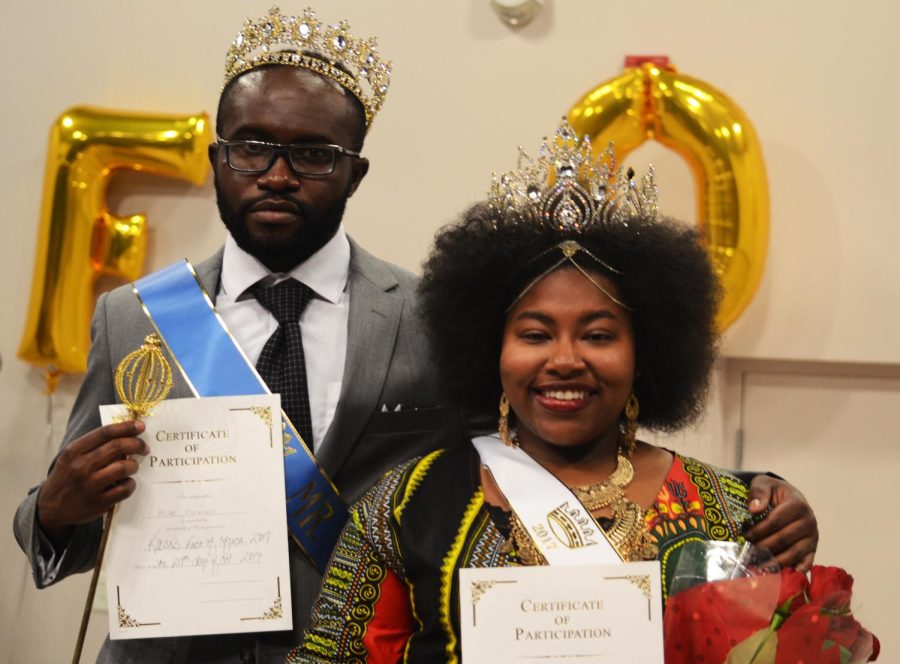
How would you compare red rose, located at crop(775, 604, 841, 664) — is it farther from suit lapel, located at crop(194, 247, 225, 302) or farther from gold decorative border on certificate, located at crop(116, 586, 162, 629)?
suit lapel, located at crop(194, 247, 225, 302)

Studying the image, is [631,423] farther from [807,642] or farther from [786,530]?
[807,642]

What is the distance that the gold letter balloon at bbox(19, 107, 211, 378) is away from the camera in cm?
302

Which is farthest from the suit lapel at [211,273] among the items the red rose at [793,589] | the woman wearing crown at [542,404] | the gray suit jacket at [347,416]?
the red rose at [793,589]

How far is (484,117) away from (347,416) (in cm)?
146

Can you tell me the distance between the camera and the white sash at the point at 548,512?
1.47 m

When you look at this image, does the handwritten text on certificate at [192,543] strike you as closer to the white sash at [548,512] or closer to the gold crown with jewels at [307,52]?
the white sash at [548,512]

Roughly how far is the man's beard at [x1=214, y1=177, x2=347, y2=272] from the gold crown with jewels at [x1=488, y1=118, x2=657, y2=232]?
26cm

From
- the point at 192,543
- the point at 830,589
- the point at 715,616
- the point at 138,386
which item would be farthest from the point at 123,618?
the point at 830,589

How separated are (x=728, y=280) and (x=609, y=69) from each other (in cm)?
60

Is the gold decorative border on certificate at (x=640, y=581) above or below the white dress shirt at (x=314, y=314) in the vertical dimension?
below

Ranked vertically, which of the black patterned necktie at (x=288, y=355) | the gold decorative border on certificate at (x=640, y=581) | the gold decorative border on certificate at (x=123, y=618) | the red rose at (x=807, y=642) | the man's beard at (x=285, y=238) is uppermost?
the man's beard at (x=285, y=238)

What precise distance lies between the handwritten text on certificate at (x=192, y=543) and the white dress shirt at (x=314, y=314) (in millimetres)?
183

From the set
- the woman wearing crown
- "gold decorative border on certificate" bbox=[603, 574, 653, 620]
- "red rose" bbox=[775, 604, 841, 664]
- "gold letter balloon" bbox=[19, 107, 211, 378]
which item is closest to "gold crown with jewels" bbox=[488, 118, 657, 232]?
the woman wearing crown

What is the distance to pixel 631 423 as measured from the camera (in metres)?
1.61
